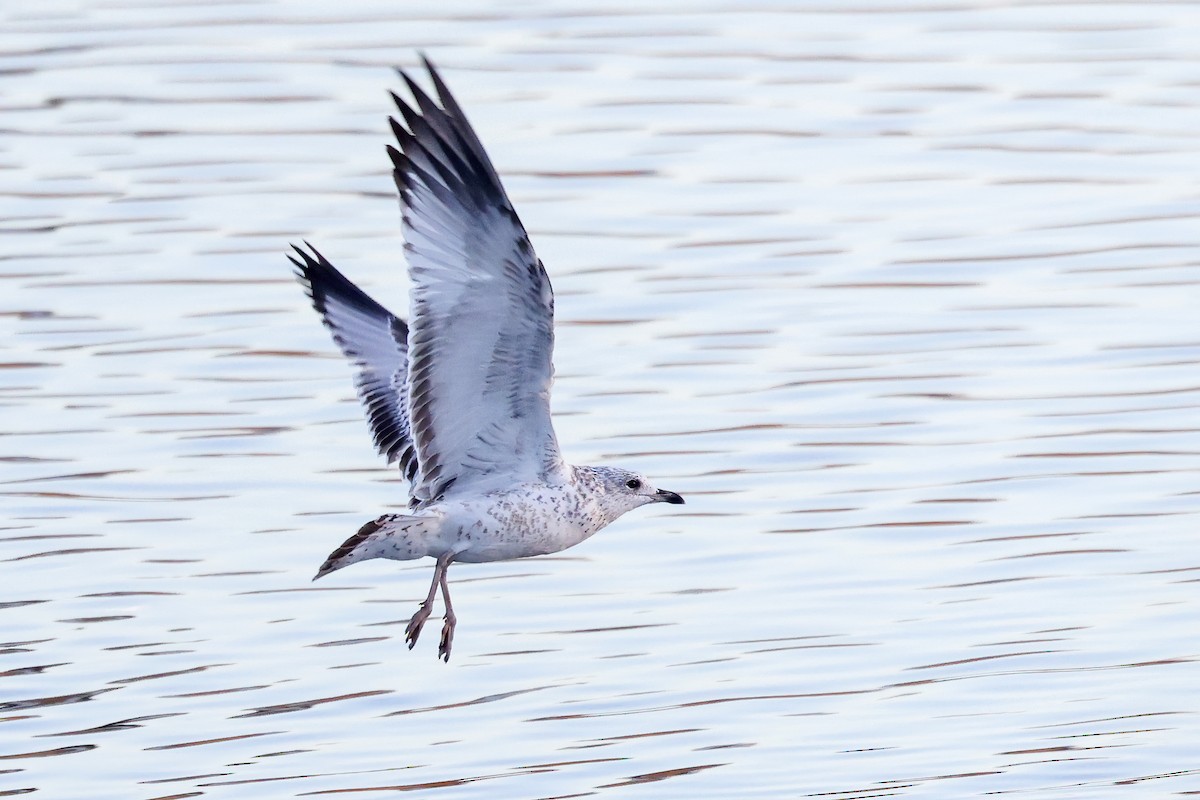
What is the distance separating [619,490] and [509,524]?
0.74 m

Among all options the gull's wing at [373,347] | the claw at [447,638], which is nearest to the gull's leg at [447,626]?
the claw at [447,638]

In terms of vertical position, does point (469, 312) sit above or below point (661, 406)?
above

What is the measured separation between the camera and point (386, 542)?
29.8 ft

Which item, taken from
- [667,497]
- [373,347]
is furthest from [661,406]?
[667,497]

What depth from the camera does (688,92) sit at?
18.6 meters

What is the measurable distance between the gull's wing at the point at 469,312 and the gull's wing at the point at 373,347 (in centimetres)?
98

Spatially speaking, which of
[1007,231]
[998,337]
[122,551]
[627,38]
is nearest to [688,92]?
[627,38]

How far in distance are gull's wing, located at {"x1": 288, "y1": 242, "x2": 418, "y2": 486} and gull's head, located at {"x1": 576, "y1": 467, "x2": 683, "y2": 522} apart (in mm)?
876

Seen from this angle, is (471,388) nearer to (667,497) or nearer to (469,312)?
(469,312)

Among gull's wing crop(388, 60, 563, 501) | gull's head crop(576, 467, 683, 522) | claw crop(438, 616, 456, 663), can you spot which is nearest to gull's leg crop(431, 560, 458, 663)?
claw crop(438, 616, 456, 663)

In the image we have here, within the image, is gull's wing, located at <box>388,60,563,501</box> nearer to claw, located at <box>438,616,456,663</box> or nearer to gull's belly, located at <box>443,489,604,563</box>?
gull's belly, located at <box>443,489,604,563</box>

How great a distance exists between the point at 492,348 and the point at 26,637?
8.74ft

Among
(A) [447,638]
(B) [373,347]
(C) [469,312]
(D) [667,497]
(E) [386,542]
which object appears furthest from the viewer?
(B) [373,347]

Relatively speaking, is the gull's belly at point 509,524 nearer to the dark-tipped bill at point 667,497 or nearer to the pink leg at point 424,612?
the pink leg at point 424,612
